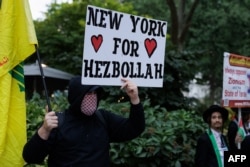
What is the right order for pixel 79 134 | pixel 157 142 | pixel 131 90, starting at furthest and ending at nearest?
1. pixel 157 142
2. pixel 131 90
3. pixel 79 134

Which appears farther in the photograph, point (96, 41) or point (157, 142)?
point (157, 142)

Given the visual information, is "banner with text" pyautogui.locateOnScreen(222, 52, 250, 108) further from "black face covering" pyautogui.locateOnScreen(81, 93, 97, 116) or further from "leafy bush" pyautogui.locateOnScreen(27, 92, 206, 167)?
"black face covering" pyautogui.locateOnScreen(81, 93, 97, 116)

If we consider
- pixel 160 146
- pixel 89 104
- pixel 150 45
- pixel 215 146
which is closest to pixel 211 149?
pixel 215 146

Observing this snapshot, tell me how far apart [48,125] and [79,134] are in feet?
1.03

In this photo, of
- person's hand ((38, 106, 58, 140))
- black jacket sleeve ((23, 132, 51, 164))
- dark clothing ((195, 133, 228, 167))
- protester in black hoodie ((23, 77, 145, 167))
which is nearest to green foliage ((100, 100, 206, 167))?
dark clothing ((195, 133, 228, 167))

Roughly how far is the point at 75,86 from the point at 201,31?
Answer: 16948 millimetres

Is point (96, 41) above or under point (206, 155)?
above

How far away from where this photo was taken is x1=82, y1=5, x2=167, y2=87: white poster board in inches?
140

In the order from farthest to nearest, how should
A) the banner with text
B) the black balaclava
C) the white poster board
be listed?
1. the banner with text
2. the white poster board
3. the black balaclava

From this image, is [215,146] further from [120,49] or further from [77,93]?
[77,93]

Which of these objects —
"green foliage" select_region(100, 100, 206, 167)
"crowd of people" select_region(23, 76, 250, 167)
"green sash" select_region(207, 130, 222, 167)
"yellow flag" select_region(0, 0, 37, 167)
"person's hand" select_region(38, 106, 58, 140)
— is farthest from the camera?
"green foliage" select_region(100, 100, 206, 167)

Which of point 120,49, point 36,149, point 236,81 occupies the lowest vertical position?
point 36,149

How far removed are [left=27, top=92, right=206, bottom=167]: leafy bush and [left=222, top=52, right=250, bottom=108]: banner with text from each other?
2.02 feet

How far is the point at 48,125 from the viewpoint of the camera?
3174 millimetres
